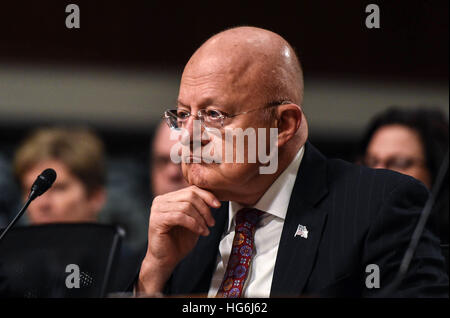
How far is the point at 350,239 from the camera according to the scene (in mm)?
1421

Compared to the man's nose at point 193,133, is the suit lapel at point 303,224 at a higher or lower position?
lower

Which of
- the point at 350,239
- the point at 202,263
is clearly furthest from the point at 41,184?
the point at 350,239

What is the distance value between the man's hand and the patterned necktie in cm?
11

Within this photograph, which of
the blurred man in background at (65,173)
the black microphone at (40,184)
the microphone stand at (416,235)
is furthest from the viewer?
the blurred man in background at (65,173)

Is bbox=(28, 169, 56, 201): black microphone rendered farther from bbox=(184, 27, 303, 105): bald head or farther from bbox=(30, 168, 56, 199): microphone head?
bbox=(184, 27, 303, 105): bald head

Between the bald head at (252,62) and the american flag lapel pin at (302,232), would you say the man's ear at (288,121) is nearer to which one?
the bald head at (252,62)

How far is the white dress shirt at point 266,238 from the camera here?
4.85ft

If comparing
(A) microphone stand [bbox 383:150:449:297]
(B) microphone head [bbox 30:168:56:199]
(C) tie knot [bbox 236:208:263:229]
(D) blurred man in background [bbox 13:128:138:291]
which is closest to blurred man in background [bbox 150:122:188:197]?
(D) blurred man in background [bbox 13:128:138:291]

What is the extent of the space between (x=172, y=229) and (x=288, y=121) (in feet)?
1.31

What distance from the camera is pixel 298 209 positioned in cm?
151

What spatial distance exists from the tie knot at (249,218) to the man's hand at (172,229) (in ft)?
0.39

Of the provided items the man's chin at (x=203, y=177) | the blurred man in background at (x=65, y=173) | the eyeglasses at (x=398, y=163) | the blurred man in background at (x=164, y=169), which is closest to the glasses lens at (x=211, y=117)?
the man's chin at (x=203, y=177)
